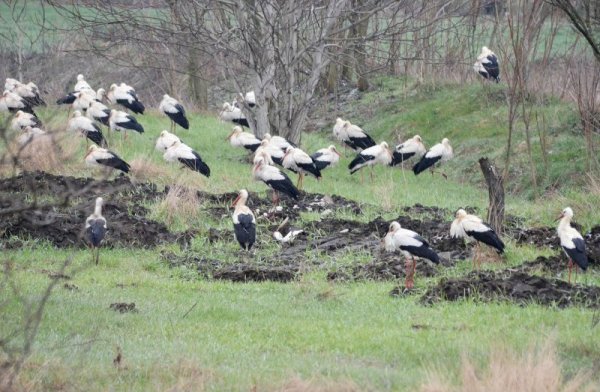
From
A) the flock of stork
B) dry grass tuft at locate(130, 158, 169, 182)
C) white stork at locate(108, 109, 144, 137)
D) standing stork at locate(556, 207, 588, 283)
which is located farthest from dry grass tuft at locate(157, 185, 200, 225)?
white stork at locate(108, 109, 144, 137)

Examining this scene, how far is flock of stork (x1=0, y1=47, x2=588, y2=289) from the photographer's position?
39.3 feet

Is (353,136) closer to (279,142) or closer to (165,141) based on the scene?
(279,142)

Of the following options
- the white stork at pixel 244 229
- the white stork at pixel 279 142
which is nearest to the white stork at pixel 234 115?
the white stork at pixel 279 142

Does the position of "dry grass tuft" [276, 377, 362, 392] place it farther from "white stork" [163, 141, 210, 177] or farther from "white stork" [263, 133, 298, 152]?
"white stork" [263, 133, 298, 152]

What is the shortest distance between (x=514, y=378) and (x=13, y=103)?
19.4 m

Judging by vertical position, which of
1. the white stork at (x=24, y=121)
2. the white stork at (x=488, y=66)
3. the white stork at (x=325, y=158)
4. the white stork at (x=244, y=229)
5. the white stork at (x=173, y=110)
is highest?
the white stork at (x=488, y=66)

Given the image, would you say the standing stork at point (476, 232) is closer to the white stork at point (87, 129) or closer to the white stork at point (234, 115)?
the white stork at point (87, 129)

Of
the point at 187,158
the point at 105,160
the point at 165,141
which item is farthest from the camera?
the point at 165,141

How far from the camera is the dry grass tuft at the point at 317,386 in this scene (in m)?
6.92

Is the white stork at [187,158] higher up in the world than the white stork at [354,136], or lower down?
lower down

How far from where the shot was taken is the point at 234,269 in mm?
12766

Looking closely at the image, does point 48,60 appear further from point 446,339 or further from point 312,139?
point 446,339

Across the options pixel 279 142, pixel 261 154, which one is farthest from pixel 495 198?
pixel 279 142

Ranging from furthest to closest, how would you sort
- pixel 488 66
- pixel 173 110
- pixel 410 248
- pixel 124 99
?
pixel 488 66 → pixel 124 99 → pixel 173 110 → pixel 410 248
